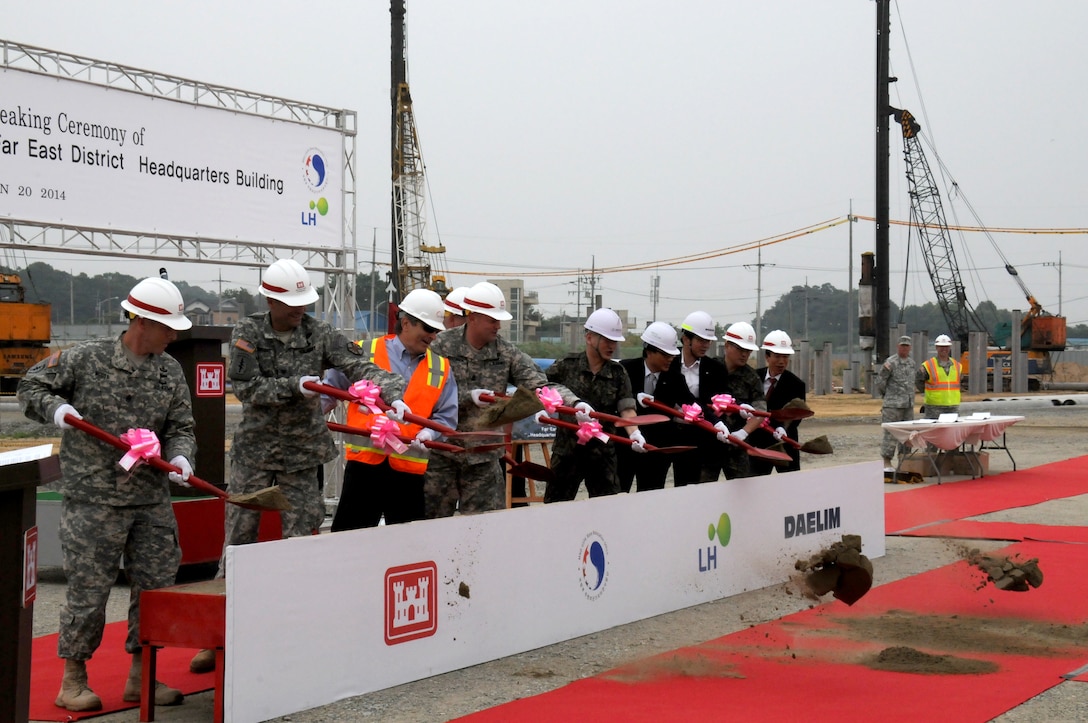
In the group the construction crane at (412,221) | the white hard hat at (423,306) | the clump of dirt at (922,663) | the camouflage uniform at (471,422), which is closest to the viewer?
the clump of dirt at (922,663)

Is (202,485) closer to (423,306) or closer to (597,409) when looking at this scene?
(423,306)

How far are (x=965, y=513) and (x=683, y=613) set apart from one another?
5928mm

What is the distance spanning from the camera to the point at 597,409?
7.43 m

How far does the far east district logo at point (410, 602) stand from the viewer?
5.24m

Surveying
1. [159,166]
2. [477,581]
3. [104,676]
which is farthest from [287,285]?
[159,166]

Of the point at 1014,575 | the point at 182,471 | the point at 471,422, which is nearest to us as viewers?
the point at 182,471

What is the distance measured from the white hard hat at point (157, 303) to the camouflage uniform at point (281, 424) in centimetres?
46

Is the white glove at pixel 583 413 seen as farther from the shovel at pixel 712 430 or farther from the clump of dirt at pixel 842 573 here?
the clump of dirt at pixel 842 573

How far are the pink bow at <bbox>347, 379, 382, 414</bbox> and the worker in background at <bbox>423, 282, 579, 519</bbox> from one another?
0.79 meters

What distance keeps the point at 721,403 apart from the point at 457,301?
7.42 feet

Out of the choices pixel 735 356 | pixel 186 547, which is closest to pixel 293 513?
pixel 186 547

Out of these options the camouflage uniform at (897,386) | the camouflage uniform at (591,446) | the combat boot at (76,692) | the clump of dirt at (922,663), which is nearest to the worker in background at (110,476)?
the combat boot at (76,692)

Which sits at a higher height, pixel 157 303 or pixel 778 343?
pixel 157 303

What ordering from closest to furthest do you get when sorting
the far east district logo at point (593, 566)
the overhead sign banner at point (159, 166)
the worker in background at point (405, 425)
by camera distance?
the worker in background at point (405, 425)
the far east district logo at point (593, 566)
the overhead sign banner at point (159, 166)
